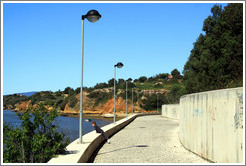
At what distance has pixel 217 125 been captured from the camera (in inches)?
361

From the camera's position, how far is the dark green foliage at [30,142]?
8.51 m

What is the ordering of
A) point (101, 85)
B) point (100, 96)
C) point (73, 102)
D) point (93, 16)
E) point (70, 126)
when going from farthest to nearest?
point (101, 85), point (73, 102), point (100, 96), point (70, 126), point (93, 16)

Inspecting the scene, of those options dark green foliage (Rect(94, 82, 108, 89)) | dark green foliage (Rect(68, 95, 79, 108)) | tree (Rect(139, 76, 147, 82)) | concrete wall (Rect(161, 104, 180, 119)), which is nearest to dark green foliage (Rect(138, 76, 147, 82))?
tree (Rect(139, 76, 147, 82))

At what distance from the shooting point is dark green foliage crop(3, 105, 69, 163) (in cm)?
851

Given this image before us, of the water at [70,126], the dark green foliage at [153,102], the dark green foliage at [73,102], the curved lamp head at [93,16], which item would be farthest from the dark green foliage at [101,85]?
the curved lamp head at [93,16]

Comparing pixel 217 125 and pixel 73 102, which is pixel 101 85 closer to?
pixel 73 102

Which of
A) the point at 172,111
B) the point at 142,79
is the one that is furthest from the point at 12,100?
the point at 172,111

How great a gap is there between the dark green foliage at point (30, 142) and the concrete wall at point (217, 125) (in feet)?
15.8

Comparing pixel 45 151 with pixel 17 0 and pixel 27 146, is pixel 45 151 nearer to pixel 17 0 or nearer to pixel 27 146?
pixel 27 146

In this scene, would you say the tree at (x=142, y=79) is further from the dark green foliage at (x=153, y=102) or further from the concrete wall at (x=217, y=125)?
the concrete wall at (x=217, y=125)

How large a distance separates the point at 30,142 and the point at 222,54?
33.8 m

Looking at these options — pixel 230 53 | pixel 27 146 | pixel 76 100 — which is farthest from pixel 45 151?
pixel 76 100

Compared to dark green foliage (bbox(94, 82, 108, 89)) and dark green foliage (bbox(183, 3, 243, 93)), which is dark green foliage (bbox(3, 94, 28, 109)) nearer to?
dark green foliage (bbox(94, 82, 108, 89))

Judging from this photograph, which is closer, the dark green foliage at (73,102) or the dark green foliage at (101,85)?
the dark green foliage at (73,102)
